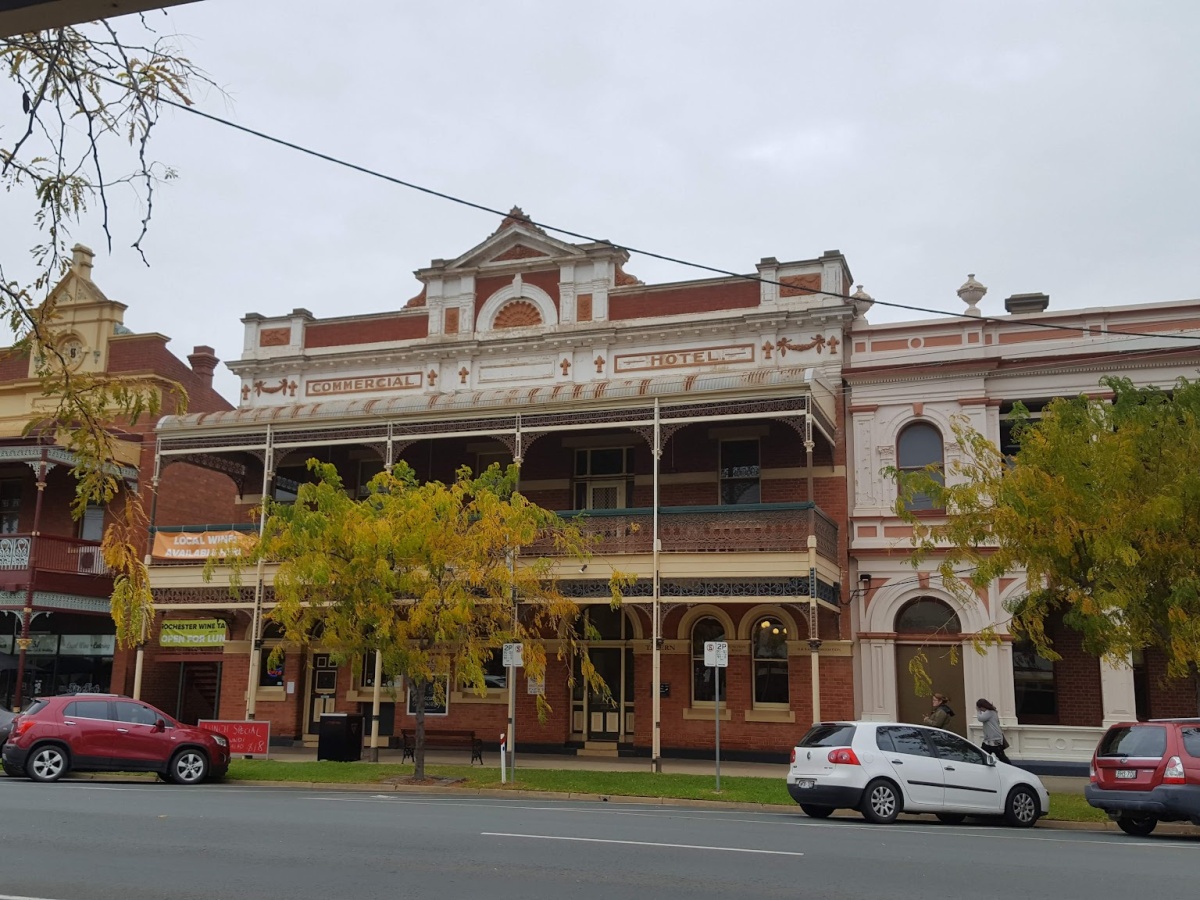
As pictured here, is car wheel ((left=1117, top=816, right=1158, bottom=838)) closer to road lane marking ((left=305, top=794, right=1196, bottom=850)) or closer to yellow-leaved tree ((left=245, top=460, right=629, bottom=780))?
road lane marking ((left=305, top=794, right=1196, bottom=850))

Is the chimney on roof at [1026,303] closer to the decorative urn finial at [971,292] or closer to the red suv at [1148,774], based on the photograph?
the decorative urn finial at [971,292]

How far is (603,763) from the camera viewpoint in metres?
22.4

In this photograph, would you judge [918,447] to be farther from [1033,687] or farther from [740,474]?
[1033,687]

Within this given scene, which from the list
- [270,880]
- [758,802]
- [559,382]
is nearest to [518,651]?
[758,802]

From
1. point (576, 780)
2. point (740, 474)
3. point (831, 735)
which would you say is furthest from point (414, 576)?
point (740, 474)

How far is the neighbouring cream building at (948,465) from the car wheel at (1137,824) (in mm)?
6787

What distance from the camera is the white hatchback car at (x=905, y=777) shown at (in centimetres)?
1430

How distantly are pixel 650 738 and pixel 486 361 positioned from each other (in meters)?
8.90

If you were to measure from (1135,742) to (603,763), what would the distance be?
10.8m

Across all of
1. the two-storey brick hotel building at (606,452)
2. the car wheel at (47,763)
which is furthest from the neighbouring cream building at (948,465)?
the car wheel at (47,763)

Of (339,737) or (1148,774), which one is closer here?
(1148,774)

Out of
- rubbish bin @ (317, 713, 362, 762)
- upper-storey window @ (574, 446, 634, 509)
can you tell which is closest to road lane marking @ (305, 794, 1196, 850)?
rubbish bin @ (317, 713, 362, 762)

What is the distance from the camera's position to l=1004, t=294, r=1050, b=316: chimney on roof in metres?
24.3

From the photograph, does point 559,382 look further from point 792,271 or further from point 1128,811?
point 1128,811
